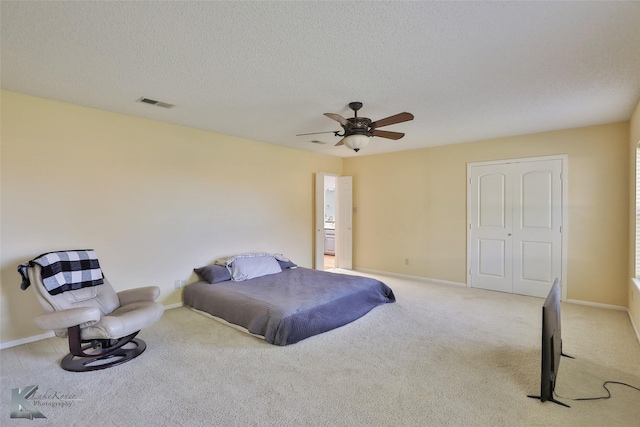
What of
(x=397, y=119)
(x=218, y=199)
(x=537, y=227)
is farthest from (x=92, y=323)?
(x=537, y=227)

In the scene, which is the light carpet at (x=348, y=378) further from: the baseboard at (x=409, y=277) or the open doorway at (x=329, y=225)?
the open doorway at (x=329, y=225)

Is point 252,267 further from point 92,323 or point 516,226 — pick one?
point 516,226

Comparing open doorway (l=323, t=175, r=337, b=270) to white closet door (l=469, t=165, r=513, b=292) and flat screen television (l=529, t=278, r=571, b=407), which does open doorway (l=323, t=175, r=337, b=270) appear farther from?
flat screen television (l=529, t=278, r=571, b=407)

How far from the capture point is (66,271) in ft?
10.1

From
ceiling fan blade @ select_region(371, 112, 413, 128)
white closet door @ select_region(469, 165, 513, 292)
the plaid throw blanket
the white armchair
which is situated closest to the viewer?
the white armchair

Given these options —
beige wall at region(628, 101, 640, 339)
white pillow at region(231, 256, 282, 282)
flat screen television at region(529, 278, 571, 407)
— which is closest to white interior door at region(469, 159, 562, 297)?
beige wall at region(628, 101, 640, 339)

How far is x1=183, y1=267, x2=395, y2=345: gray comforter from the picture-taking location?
3.31 metres

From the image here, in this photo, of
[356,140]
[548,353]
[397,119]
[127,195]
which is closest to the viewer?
[548,353]

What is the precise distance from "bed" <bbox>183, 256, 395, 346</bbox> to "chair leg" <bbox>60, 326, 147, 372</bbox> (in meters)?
1.00

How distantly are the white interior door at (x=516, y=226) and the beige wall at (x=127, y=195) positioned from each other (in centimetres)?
338

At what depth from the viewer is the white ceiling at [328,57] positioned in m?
1.96

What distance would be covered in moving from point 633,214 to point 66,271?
6187 mm

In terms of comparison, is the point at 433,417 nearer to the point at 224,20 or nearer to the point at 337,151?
the point at 224,20

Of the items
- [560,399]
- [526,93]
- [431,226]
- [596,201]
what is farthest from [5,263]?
[596,201]
